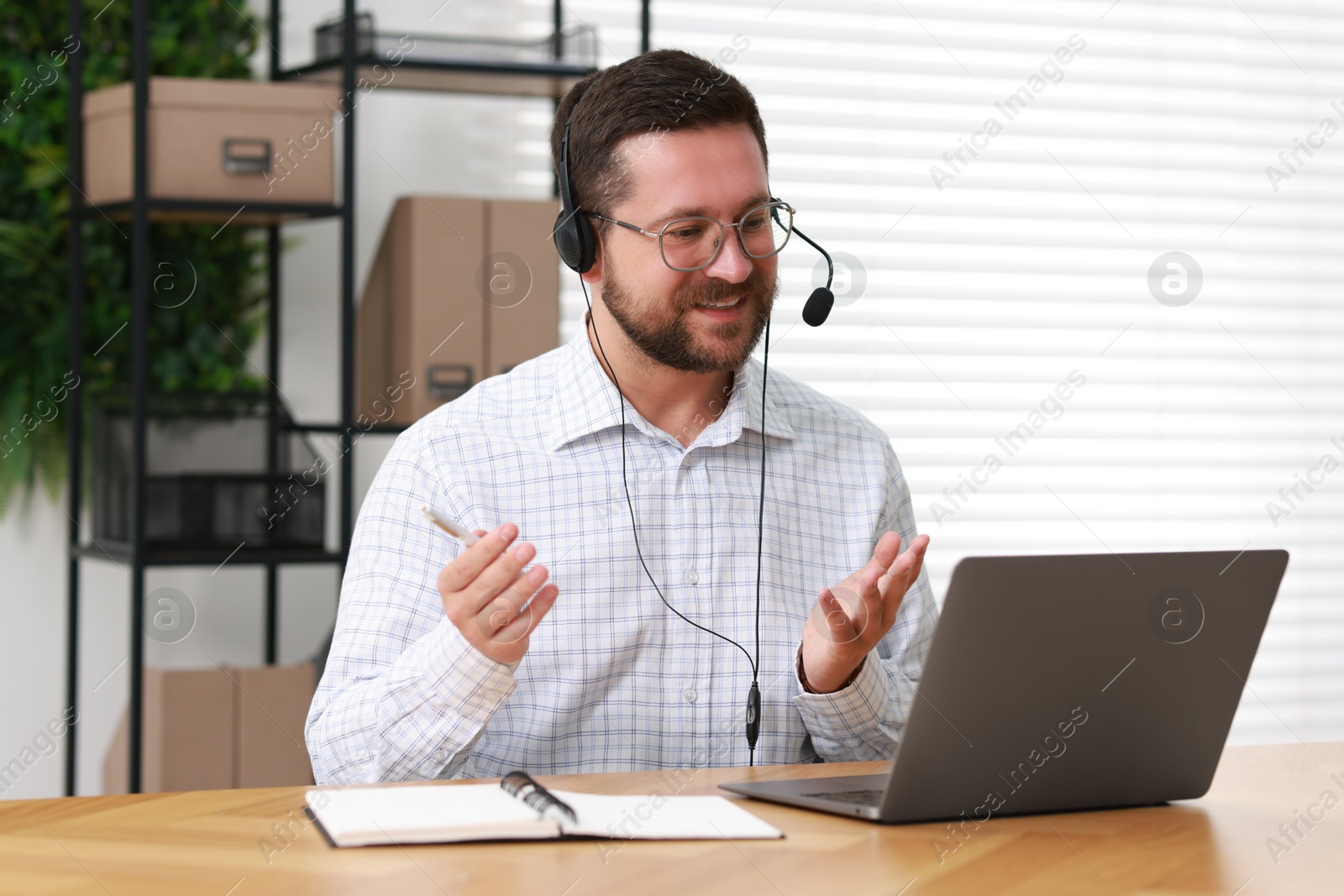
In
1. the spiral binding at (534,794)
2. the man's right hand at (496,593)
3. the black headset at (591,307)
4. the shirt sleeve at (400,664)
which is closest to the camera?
the spiral binding at (534,794)

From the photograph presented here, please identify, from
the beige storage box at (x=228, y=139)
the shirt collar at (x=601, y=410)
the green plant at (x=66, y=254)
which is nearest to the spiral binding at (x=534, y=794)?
the shirt collar at (x=601, y=410)

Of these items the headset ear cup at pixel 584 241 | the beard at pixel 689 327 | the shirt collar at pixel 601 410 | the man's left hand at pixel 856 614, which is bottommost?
the man's left hand at pixel 856 614

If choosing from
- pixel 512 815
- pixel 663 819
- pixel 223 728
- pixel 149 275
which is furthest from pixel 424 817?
pixel 149 275

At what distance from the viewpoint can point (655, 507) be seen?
1.45m

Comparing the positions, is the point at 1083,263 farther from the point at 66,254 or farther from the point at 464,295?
the point at 66,254

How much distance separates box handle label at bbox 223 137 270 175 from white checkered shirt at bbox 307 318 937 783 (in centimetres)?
83

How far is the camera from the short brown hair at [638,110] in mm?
1462

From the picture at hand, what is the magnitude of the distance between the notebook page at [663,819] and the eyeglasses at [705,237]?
66 centimetres

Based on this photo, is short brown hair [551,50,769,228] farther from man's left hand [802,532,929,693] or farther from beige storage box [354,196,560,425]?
beige storage box [354,196,560,425]

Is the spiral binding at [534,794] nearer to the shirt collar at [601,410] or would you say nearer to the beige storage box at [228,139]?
the shirt collar at [601,410]

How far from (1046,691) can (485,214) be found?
1576 millimetres

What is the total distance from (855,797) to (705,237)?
678mm

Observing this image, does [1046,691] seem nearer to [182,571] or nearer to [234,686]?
[234,686]

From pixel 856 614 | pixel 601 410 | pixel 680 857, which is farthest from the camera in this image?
pixel 601 410
